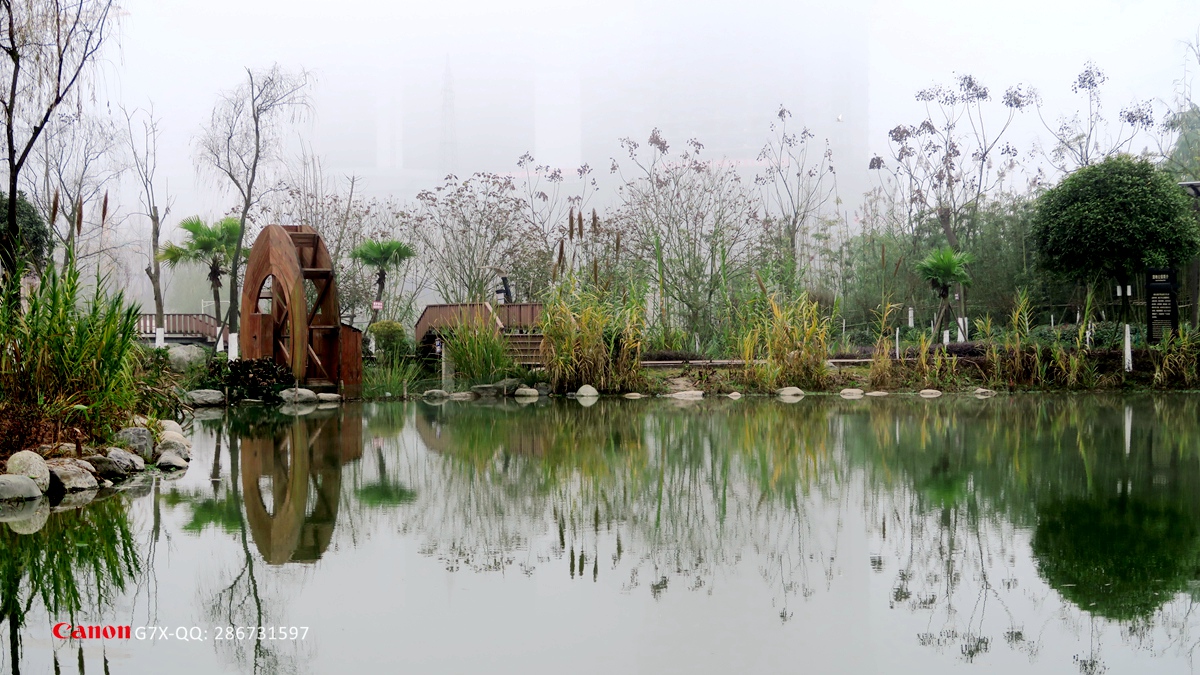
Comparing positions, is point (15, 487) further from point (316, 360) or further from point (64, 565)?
point (316, 360)

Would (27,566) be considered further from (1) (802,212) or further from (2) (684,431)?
(1) (802,212)

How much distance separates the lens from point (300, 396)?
43.2 ft

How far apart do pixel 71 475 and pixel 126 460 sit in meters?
0.54

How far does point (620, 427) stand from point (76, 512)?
16.3 ft

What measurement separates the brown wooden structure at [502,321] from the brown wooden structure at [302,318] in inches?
61.8

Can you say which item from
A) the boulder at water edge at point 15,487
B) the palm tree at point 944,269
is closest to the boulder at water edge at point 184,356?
the boulder at water edge at point 15,487

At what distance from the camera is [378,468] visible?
624 centimetres

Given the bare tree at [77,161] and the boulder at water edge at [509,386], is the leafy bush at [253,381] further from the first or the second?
the bare tree at [77,161]

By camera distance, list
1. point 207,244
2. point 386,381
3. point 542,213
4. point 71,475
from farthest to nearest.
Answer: point 542,213
point 207,244
point 386,381
point 71,475

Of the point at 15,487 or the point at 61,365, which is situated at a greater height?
the point at 61,365

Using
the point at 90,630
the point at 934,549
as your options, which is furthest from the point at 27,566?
the point at 934,549

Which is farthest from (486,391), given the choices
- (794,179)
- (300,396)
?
(794,179)

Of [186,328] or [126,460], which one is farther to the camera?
[186,328]

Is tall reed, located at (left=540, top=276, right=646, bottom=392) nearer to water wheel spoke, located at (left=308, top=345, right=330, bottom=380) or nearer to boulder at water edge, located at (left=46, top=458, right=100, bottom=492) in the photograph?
water wheel spoke, located at (left=308, top=345, right=330, bottom=380)
